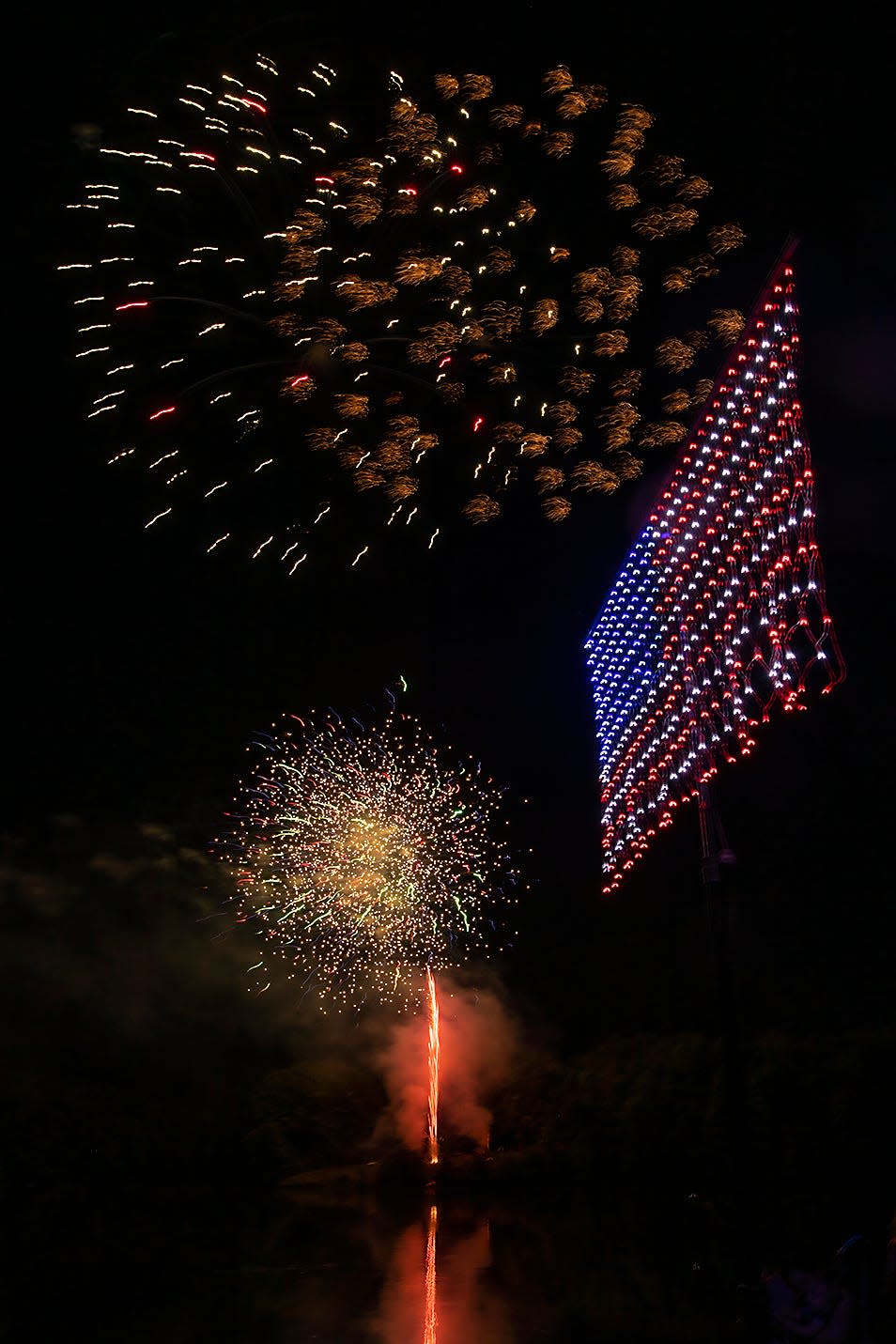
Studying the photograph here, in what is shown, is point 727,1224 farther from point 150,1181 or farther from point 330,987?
point 150,1181

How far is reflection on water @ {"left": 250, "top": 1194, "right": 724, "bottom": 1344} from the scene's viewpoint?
810 cm

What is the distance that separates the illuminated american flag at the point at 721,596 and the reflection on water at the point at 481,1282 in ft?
14.1

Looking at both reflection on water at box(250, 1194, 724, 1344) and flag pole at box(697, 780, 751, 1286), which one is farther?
flag pole at box(697, 780, 751, 1286)

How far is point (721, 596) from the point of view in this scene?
30.9 ft

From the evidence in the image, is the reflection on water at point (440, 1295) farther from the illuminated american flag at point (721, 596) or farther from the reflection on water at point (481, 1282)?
the illuminated american flag at point (721, 596)

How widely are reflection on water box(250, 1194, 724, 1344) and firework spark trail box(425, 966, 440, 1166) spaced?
6178 millimetres

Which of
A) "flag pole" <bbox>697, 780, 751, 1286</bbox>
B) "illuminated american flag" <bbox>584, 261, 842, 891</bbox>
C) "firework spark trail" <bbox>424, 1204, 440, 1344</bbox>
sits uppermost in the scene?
"illuminated american flag" <bbox>584, 261, 842, 891</bbox>

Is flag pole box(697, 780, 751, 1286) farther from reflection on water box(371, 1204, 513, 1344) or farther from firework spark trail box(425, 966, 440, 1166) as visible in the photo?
firework spark trail box(425, 966, 440, 1166)

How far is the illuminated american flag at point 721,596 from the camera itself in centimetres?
784

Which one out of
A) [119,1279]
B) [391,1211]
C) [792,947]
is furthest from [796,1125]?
[119,1279]

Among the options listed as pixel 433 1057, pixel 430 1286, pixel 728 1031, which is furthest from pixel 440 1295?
pixel 433 1057

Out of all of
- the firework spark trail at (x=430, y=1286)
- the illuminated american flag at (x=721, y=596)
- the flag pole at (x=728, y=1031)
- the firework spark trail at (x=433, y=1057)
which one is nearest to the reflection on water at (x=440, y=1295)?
the firework spark trail at (x=430, y=1286)

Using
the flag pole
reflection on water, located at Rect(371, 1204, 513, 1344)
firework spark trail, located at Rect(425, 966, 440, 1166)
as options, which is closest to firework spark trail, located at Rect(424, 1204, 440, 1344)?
reflection on water, located at Rect(371, 1204, 513, 1344)

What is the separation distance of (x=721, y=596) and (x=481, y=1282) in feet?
22.2
